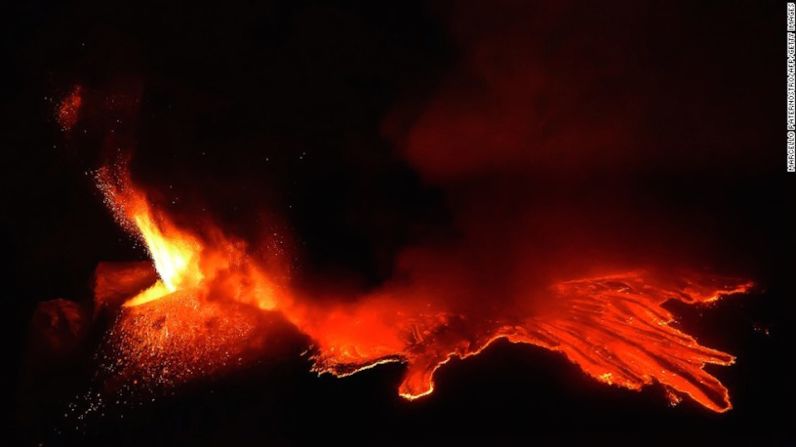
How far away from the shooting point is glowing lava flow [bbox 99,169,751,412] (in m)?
3.94

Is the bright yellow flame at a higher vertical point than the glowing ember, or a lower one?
lower

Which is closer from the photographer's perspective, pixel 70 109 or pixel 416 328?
pixel 416 328

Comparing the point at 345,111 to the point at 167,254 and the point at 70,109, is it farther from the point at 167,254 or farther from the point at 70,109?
the point at 70,109

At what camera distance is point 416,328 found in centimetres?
477

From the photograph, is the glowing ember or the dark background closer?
the dark background

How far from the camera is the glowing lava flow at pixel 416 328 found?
3938 mm

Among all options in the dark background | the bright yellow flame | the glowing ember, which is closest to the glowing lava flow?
the bright yellow flame

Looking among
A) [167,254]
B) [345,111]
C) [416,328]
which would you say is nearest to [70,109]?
[167,254]

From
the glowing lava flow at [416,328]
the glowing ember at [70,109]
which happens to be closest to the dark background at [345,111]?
the glowing ember at [70,109]

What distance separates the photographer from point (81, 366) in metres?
5.19

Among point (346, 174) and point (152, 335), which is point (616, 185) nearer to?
point (346, 174)

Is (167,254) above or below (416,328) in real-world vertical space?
above

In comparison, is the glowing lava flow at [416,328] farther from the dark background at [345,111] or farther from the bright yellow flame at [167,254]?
the dark background at [345,111]

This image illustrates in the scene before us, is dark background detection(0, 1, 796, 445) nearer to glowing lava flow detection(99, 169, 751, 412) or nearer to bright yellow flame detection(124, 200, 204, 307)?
bright yellow flame detection(124, 200, 204, 307)
